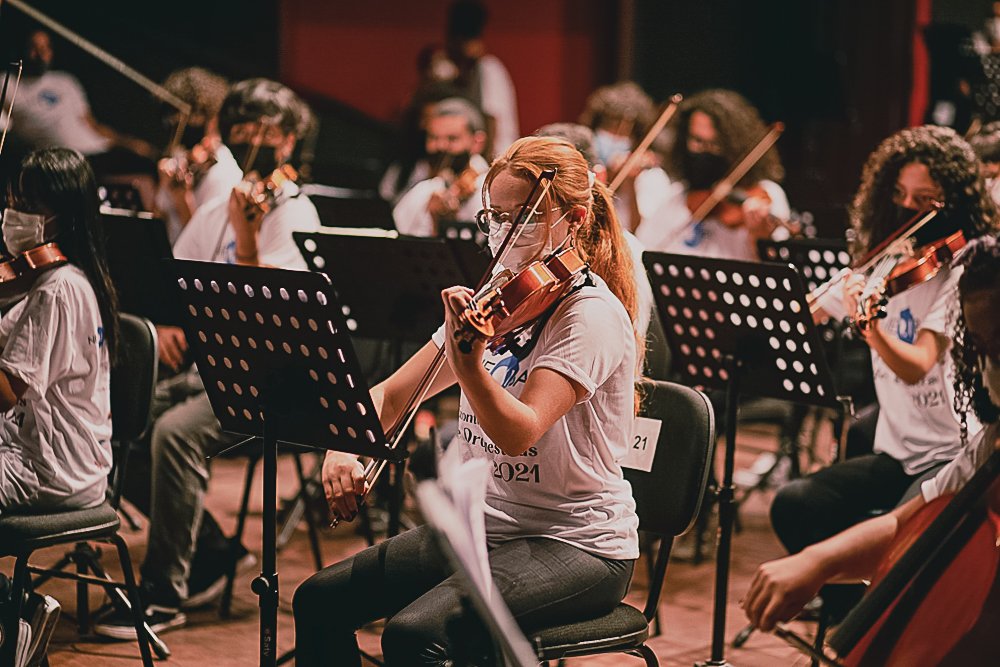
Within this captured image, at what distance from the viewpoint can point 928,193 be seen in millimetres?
3023

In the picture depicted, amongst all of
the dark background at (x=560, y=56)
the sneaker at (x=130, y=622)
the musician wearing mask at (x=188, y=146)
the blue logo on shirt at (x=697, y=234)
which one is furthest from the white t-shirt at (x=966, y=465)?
the dark background at (x=560, y=56)

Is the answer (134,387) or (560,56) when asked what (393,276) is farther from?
(560,56)

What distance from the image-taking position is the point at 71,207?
9.07ft

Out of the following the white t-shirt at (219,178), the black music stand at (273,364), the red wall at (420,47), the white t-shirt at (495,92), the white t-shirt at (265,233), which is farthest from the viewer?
the red wall at (420,47)

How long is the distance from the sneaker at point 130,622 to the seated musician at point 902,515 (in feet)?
6.84

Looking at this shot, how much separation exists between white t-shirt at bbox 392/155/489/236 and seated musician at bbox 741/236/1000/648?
10.7 ft

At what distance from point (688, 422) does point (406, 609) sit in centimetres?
73

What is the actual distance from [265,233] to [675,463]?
67.8 inches

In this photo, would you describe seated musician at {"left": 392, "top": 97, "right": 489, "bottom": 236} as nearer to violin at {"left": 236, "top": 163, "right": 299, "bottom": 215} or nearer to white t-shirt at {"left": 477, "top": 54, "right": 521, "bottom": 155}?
violin at {"left": 236, "top": 163, "right": 299, "bottom": 215}

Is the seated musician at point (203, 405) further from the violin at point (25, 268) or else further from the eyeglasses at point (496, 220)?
the eyeglasses at point (496, 220)

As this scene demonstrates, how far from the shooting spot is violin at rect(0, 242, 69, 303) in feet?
8.68

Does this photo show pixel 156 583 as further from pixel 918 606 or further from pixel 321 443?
pixel 918 606

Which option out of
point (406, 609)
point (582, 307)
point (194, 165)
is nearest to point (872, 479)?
point (582, 307)

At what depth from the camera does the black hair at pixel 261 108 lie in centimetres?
382
